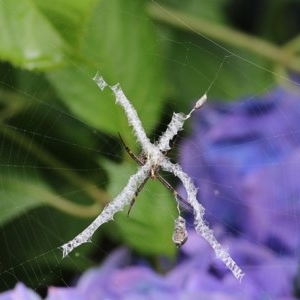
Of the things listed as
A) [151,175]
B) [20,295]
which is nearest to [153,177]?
[151,175]

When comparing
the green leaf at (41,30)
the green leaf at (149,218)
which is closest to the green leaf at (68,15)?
the green leaf at (41,30)

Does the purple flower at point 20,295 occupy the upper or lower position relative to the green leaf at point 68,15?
lower

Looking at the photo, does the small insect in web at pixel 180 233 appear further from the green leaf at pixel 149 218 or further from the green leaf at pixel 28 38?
the green leaf at pixel 28 38

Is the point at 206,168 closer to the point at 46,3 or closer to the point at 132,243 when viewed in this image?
the point at 132,243

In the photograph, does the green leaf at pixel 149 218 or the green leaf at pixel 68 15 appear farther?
the green leaf at pixel 149 218

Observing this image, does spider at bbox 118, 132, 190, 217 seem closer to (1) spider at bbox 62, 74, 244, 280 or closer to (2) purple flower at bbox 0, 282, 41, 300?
(1) spider at bbox 62, 74, 244, 280

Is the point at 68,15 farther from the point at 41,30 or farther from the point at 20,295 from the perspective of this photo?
the point at 20,295

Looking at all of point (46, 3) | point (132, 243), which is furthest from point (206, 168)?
point (46, 3)

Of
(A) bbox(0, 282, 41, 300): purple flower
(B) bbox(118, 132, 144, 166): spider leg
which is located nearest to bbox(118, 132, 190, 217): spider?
(B) bbox(118, 132, 144, 166): spider leg
